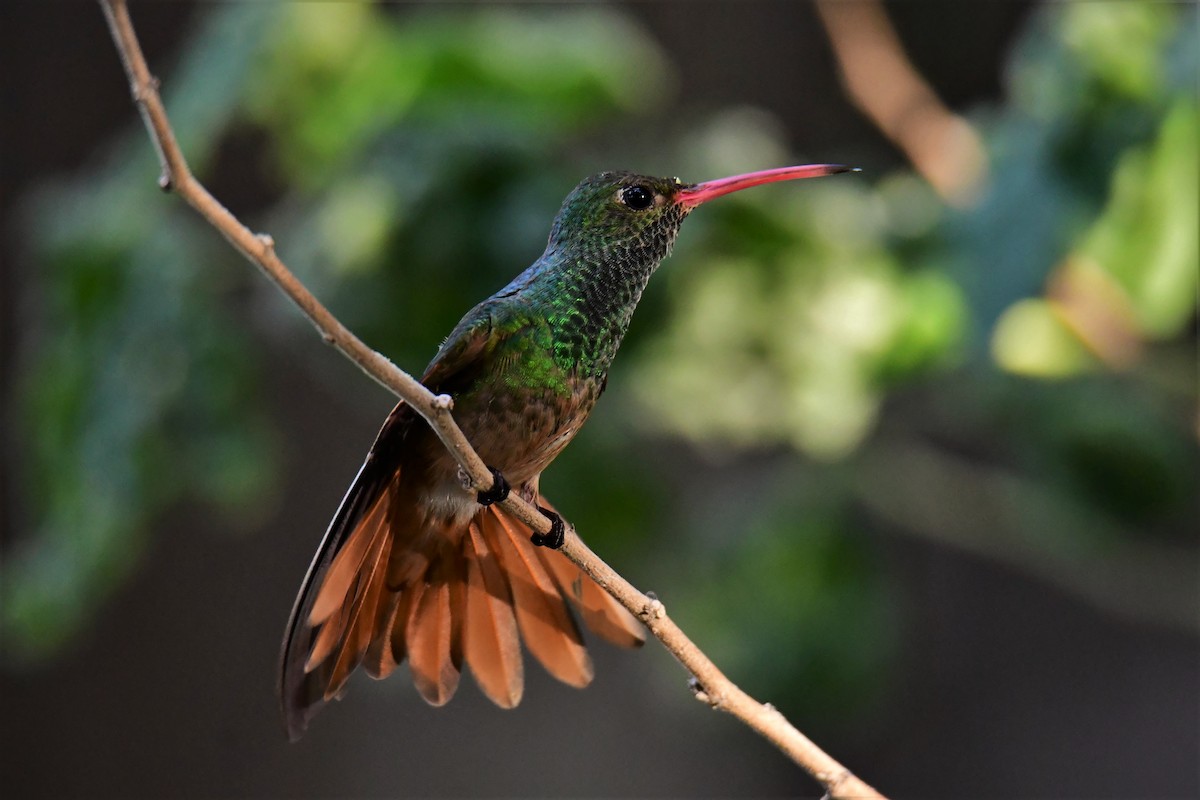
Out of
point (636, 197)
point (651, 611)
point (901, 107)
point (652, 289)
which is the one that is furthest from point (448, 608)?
point (901, 107)

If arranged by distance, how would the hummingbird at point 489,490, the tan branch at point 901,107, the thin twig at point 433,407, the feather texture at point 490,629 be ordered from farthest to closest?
the tan branch at point 901,107
the feather texture at point 490,629
the hummingbird at point 489,490
the thin twig at point 433,407

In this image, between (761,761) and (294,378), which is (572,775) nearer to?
(761,761)

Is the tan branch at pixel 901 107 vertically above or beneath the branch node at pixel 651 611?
above

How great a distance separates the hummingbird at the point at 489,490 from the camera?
958 mm

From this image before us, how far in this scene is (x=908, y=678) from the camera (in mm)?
3459

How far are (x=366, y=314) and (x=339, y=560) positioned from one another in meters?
0.85

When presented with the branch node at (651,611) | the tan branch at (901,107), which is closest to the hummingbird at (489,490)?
the branch node at (651,611)

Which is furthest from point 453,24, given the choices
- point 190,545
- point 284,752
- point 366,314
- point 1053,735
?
point 1053,735

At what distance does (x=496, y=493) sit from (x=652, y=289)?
96cm

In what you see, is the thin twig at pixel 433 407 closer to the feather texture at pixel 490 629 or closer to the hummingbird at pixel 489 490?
the hummingbird at pixel 489 490

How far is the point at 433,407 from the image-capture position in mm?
738

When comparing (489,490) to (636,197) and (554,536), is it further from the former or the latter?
(636,197)

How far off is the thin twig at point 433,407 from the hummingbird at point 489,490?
10cm

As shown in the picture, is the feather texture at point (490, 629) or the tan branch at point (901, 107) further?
the tan branch at point (901, 107)
